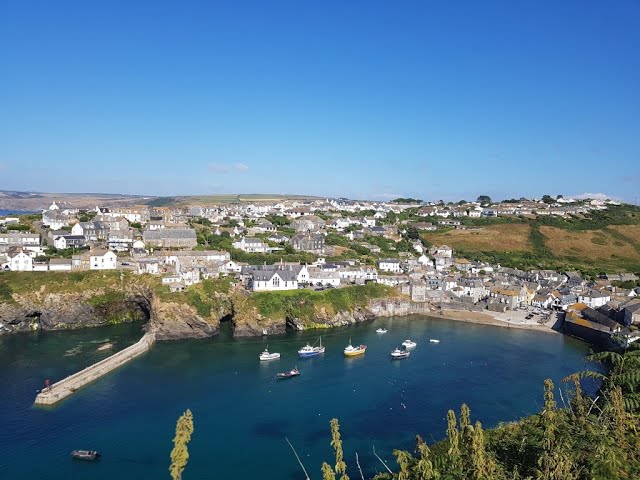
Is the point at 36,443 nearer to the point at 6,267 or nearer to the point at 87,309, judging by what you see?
the point at 87,309

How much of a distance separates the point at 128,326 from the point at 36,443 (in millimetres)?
20391

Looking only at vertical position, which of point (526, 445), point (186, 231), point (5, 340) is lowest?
point (5, 340)

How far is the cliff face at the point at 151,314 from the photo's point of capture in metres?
40.0

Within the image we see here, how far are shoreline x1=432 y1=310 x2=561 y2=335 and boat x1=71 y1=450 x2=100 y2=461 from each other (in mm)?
36427

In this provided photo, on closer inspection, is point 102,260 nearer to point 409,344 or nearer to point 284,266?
point 284,266

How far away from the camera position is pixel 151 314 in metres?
40.8

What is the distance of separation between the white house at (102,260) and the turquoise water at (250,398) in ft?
26.9

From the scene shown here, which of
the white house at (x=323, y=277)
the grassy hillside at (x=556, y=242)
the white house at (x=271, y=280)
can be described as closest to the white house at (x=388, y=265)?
the white house at (x=323, y=277)

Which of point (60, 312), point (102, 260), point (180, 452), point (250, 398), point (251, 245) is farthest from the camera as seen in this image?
point (251, 245)

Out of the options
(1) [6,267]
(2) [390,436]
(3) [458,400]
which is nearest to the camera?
(2) [390,436]

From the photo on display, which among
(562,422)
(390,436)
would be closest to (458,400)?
(390,436)

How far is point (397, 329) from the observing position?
44312mm

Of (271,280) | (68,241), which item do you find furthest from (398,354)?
(68,241)

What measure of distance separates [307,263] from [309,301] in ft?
36.7
